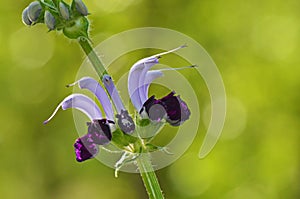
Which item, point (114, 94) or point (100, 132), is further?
point (114, 94)

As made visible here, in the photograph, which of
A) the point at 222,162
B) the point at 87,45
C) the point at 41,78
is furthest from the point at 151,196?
the point at 41,78

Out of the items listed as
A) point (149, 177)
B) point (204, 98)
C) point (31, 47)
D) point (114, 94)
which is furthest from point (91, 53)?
point (31, 47)

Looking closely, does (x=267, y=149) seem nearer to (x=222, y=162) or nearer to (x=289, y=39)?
(x=222, y=162)

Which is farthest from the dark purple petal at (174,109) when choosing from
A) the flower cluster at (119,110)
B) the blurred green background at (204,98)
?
the blurred green background at (204,98)

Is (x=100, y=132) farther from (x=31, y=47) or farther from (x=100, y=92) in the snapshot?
(x=31, y=47)

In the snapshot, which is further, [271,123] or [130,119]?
[271,123]

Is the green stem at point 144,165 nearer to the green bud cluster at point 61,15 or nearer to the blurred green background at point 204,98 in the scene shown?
the green bud cluster at point 61,15
